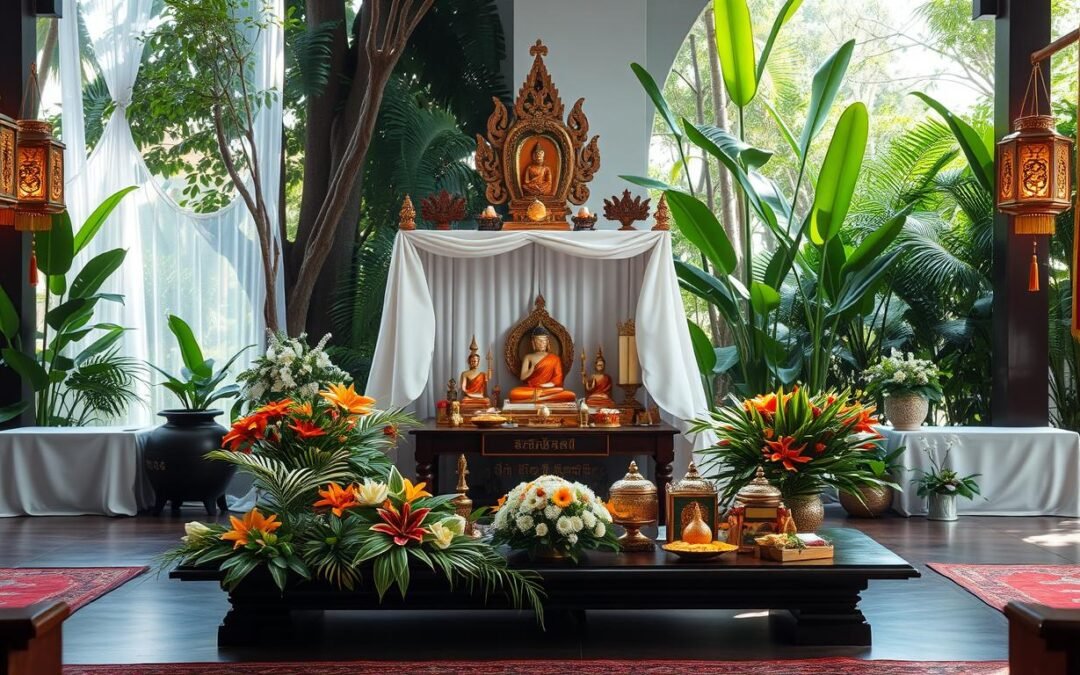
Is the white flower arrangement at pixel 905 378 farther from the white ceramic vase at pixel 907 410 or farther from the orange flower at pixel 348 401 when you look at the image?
the orange flower at pixel 348 401

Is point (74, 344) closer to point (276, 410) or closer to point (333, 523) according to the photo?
point (276, 410)

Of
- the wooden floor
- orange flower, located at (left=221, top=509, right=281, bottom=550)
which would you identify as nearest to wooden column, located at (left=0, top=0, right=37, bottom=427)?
the wooden floor

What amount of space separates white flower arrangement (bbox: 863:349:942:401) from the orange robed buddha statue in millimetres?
2065

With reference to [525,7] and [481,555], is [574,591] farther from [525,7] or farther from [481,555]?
[525,7]

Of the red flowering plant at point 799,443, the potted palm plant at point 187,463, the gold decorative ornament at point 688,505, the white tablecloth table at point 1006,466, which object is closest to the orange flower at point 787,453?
the red flowering plant at point 799,443

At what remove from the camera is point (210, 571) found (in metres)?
4.35

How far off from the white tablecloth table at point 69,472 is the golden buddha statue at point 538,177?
2977 mm

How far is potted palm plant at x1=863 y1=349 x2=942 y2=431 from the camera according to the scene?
25.6ft

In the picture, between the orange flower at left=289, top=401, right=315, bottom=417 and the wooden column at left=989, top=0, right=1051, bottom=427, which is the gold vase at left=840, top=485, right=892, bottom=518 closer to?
the wooden column at left=989, top=0, right=1051, bottom=427

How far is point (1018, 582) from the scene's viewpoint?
A: 5.59m

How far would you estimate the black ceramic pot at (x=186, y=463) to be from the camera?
7504mm

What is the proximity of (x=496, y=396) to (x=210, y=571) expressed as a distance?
10.3 ft

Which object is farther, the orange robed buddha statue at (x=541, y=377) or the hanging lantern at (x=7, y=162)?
the orange robed buddha statue at (x=541, y=377)

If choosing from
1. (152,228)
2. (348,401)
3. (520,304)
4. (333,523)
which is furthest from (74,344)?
(333,523)
